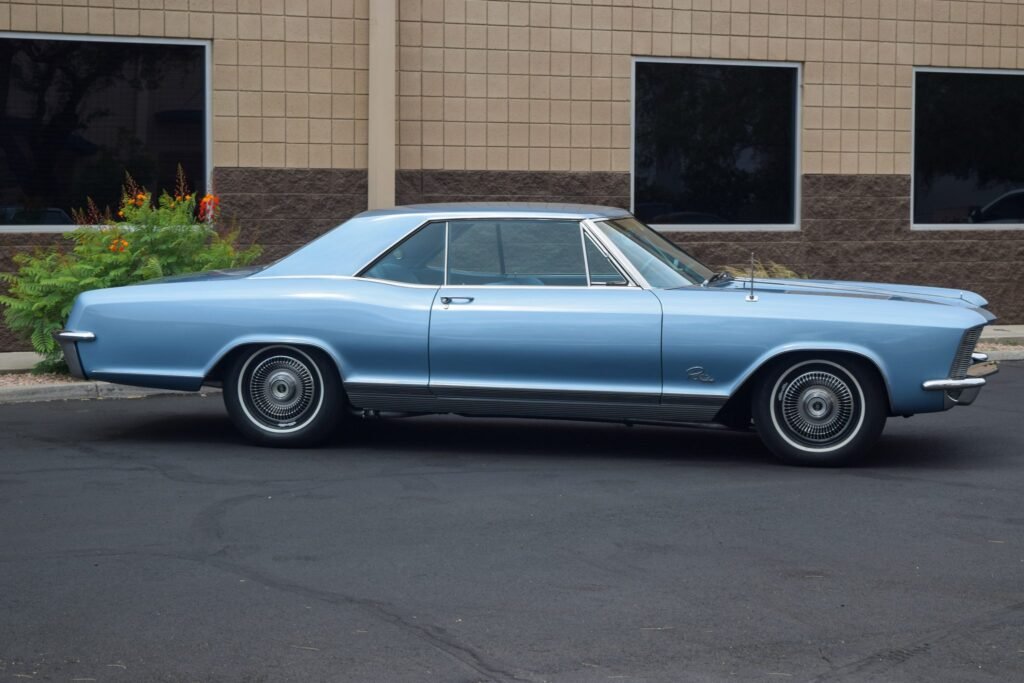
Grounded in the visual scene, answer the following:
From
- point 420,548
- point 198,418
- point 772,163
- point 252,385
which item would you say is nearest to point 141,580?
point 420,548

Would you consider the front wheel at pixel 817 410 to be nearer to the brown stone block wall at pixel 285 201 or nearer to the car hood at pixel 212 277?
the car hood at pixel 212 277

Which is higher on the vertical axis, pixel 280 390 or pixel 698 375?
pixel 698 375

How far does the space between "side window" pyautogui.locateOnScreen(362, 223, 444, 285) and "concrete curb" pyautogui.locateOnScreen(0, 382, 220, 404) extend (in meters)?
3.01

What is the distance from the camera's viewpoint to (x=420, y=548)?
251 inches

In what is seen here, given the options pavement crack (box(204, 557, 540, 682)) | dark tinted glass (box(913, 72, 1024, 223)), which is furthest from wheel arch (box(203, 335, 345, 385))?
dark tinted glass (box(913, 72, 1024, 223))

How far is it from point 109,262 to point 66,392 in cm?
133

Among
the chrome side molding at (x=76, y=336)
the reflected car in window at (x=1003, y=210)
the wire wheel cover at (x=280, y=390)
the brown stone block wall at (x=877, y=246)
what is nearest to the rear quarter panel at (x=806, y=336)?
the wire wheel cover at (x=280, y=390)

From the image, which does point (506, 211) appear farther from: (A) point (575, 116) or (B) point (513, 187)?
(A) point (575, 116)

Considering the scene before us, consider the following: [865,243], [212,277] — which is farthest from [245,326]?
[865,243]

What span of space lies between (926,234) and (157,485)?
11.4 metres

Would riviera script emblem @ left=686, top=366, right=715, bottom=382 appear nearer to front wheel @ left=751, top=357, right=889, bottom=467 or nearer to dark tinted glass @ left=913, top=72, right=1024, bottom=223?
front wheel @ left=751, top=357, right=889, bottom=467

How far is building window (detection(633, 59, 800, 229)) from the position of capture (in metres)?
16.2

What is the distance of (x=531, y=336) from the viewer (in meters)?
8.43

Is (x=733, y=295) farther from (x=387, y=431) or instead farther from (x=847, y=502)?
(x=387, y=431)
